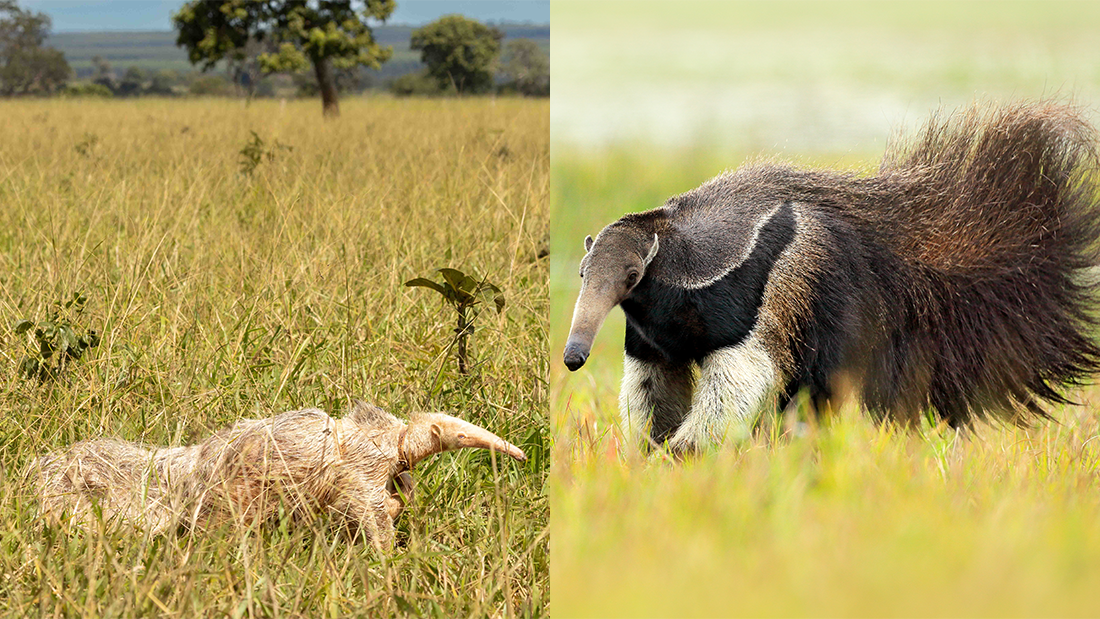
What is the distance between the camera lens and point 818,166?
217 centimetres

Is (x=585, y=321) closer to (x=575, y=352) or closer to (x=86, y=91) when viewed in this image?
(x=575, y=352)

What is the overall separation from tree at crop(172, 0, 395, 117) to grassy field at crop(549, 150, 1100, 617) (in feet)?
105

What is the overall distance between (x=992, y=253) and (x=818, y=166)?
0.52m

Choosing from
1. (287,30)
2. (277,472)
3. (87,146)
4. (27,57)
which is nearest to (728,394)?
(277,472)

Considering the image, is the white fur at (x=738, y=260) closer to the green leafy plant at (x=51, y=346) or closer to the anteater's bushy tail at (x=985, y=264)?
the anteater's bushy tail at (x=985, y=264)

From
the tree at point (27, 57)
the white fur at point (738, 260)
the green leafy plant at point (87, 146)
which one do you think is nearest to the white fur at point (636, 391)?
the white fur at point (738, 260)

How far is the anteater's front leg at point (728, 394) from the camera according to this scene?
6.65 ft

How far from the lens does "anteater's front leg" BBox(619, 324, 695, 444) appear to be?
2572 mm

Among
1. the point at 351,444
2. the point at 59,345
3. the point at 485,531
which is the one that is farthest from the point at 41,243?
the point at 485,531

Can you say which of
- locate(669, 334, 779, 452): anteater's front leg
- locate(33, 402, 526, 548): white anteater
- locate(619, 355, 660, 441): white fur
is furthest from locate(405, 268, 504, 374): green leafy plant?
locate(669, 334, 779, 452): anteater's front leg

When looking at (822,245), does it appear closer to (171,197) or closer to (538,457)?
(538,457)

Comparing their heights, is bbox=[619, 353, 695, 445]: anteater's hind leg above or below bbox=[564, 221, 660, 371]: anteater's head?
below

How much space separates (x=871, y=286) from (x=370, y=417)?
1736mm

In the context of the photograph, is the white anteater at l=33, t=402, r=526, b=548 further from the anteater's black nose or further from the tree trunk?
the tree trunk
